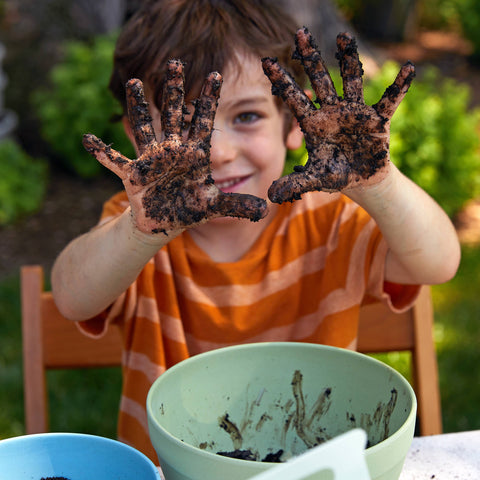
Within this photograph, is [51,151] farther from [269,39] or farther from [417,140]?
[269,39]

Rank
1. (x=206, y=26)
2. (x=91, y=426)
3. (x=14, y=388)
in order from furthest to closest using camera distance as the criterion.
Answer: (x=14, y=388)
(x=91, y=426)
(x=206, y=26)

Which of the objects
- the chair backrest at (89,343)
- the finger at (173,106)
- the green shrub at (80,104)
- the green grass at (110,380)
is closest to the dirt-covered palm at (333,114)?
the finger at (173,106)

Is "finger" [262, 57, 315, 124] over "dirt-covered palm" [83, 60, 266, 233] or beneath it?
over

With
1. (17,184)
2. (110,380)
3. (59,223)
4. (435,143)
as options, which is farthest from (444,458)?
(17,184)

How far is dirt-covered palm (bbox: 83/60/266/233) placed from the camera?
30.3 inches

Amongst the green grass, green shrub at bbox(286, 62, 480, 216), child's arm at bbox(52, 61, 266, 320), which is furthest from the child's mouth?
green shrub at bbox(286, 62, 480, 216)

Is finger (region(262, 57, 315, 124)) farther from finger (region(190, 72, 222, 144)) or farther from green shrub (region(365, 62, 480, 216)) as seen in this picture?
green shrub (region(365, 62, 480, 216))

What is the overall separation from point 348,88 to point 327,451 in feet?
1.49

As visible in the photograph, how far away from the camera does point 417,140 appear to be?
127 inches

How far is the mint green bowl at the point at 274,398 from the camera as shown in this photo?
80cm

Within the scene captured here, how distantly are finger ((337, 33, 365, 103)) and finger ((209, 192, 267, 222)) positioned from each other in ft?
0.56

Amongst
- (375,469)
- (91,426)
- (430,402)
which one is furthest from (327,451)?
(91,426)

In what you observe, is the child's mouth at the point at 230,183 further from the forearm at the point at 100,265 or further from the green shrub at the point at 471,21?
the green shrub at the point at 471,21

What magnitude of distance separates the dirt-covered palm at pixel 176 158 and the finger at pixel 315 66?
0.36 ft
